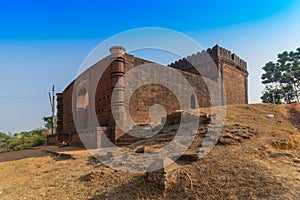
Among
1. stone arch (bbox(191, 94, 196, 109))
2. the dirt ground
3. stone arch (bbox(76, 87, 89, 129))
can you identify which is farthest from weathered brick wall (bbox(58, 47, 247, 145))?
the dirt ground

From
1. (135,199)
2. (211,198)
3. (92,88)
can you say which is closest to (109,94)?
(92,88)

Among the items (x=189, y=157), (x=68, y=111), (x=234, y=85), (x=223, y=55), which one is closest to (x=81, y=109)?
(x=68, y=111)

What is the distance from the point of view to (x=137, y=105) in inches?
393

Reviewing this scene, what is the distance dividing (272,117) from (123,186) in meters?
6.98

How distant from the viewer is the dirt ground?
11.1 feet

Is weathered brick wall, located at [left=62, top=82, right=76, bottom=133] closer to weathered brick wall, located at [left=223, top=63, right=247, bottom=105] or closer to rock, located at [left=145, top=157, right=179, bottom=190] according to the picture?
rock, located at [left=145, top=157, right=179, bottom=190]

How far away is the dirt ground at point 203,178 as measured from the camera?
3.38 metres

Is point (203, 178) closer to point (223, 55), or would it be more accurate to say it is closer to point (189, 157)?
point (189, 157)

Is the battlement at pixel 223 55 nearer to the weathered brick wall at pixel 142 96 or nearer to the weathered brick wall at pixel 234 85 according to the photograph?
the weathered brick wall at pixel 142 96

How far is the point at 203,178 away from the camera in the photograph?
3.80 meters

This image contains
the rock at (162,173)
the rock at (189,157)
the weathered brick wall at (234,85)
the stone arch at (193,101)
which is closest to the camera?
the rock at (162,173)

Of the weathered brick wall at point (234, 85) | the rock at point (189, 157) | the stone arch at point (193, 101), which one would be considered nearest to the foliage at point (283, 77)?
the weathered brick wall at point (234, 85)

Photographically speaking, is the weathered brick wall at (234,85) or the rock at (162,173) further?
the weathered brick wall at (234,85)

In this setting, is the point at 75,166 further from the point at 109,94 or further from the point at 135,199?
the point at 109,94
